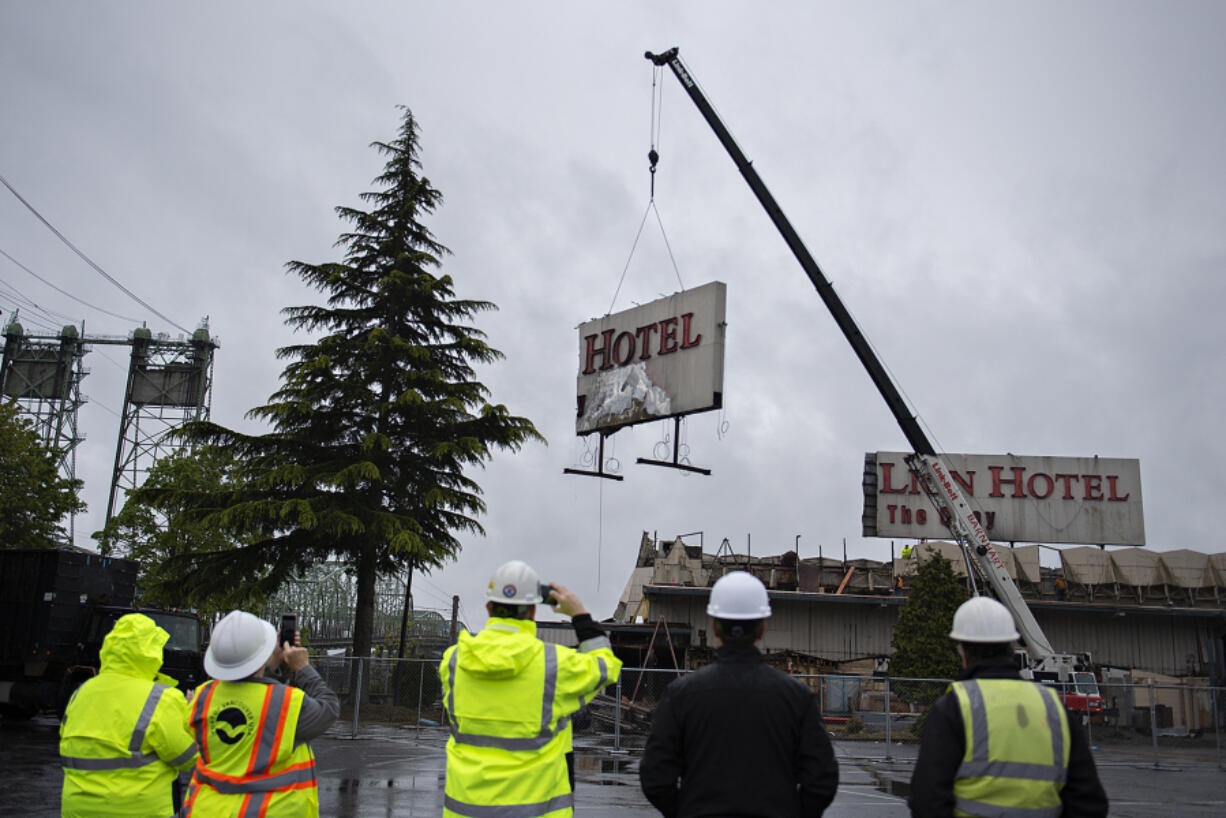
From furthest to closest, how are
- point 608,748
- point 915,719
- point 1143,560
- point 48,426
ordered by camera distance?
point 48,426 → point 1143,560 → point 915,719 → point 608,748

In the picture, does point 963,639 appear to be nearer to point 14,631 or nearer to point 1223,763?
point 14,631

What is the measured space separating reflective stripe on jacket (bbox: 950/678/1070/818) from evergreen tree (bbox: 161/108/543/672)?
2207cm

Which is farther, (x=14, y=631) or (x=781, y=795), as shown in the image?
(x=14, y=631)

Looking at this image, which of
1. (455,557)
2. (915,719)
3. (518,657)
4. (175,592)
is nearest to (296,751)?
(518,657)

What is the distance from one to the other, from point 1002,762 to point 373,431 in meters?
25.1

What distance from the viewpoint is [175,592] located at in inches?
1099

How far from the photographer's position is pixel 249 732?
447cm

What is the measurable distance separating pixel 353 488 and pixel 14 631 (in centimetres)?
854

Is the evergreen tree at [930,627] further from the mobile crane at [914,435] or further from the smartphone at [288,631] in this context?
the smartphone at [288,631]

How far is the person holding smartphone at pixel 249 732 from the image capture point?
4.45 metres

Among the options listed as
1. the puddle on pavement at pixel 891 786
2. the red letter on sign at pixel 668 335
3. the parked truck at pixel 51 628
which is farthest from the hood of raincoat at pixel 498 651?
the red letter on sign at pixel 668 335

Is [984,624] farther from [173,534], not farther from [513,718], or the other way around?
[173,534]

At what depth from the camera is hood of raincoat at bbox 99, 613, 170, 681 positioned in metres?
5.07

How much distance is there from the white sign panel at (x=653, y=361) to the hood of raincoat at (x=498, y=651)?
16408mm
